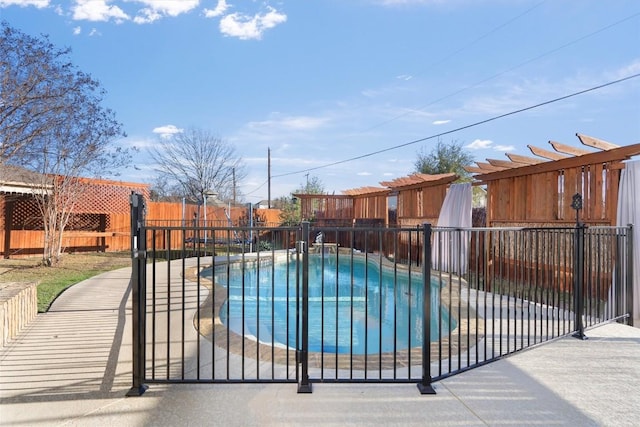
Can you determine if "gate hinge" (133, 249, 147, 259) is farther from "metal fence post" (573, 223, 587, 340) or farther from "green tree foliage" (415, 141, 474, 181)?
"green tree foliage" (415, 141, 474, 181)

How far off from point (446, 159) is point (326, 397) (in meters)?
17.9

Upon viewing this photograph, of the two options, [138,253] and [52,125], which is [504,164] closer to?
[138,253]

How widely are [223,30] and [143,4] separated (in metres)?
1.98

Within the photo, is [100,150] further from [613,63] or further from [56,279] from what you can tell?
[613,63]

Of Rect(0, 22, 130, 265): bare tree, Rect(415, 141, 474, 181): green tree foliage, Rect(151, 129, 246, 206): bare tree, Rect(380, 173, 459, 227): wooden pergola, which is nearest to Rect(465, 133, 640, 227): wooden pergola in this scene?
Rect(380, 173, 459, 227): wooden pergola

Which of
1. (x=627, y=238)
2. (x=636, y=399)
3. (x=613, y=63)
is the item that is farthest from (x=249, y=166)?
(x=636, y=399)

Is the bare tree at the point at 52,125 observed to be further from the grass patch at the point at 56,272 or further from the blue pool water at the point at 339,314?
the blue pool water at the point at 339,314

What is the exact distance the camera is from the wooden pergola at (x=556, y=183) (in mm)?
5602

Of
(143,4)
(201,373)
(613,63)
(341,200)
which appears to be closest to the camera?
(201,373)

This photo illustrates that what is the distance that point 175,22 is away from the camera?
33.0ft

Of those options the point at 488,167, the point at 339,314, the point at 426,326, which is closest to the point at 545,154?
the point at 488,167

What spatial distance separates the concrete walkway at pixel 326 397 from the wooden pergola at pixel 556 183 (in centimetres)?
299

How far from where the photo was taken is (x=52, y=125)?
7.59 meters

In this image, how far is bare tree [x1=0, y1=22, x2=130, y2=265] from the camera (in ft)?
20.4
